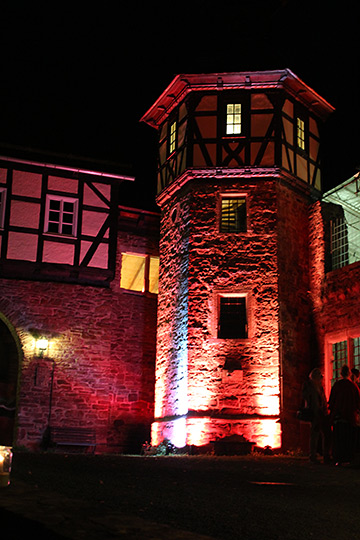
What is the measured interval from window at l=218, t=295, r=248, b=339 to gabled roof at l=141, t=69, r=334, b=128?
5.88 metres

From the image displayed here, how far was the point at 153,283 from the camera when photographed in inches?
848

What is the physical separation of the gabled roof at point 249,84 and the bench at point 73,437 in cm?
967

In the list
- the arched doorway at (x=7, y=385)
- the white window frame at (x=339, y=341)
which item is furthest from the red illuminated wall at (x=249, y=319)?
the arched doorway at (x=7, y=385)

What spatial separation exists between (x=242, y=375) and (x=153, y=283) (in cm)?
594

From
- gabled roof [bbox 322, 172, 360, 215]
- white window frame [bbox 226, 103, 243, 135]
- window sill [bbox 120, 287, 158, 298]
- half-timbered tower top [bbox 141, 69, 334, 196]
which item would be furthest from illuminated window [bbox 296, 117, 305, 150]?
window sill [bbox 120, 287, 158, 298]

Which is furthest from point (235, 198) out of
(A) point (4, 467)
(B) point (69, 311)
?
(A) point (4, 467)

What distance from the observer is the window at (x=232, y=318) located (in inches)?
676

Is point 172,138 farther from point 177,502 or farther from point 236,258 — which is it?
point 177,502

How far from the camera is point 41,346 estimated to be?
60.4ft

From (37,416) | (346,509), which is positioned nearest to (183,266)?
(37,416)

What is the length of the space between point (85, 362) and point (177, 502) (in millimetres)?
12813

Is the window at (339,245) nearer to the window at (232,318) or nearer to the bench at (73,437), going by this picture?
the window at (232,318)

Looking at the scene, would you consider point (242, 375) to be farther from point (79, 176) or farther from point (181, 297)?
point (79, 176)

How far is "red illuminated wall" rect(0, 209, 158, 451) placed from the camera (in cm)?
1822
